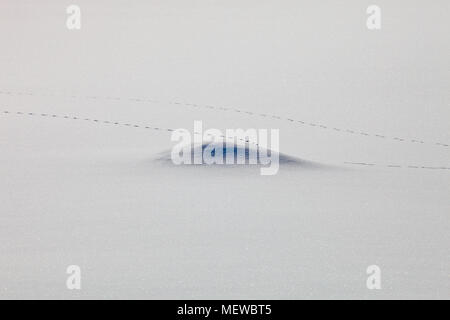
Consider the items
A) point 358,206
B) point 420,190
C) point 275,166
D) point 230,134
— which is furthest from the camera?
point 230,134

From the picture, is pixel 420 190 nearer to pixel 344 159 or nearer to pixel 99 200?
pixel 344 159

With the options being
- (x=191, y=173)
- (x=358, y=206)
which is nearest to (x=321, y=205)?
(x=358, y=206)

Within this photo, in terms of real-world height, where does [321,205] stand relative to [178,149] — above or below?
below

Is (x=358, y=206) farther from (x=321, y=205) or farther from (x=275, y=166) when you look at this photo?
(x=275, y=166)

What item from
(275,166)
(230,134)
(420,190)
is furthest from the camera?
(230,134)

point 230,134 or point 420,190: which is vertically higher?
point 230,134

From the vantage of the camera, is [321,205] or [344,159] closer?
[321,205]

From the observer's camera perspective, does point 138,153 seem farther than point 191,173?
Yes

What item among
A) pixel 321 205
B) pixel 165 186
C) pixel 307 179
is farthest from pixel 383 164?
pixel 165 186

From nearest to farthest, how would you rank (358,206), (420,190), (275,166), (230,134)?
1. (358,206)
2. (420,190)
3. (275,166)
4. (230,134)
